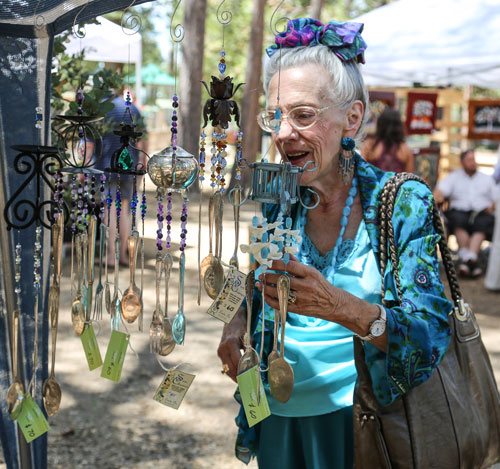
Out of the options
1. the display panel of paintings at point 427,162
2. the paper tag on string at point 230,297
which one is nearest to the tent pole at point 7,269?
the paper tag on string at point 230,297

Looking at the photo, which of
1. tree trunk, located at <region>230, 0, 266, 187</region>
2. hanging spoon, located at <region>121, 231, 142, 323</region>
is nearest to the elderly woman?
hanging spoon, located at <region>121, 231, 142, 323</region>

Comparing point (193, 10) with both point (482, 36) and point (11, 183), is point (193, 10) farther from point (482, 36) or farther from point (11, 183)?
point (11, 183)

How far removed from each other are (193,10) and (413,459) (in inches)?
333

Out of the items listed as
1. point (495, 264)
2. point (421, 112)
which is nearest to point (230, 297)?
point (495, 264)

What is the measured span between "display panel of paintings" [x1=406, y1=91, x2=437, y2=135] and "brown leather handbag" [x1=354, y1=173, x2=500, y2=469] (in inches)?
314

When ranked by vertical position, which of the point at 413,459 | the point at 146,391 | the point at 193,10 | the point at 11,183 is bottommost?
the point at 146,391

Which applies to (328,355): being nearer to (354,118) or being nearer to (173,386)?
(173,386)

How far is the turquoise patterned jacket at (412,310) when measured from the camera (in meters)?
1.37

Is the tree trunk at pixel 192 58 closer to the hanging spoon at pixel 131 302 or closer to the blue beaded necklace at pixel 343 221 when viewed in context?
the blue beaded necklace at pixel 343 221

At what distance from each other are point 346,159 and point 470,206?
18.1ft

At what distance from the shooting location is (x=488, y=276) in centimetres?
619

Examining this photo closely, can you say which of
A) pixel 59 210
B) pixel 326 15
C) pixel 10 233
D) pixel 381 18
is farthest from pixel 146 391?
pixel 326 15

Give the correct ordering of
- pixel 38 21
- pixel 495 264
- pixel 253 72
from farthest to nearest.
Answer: pixel 253 72 → pixel 495 264 → pixel 38 21

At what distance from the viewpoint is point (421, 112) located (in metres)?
9.15
